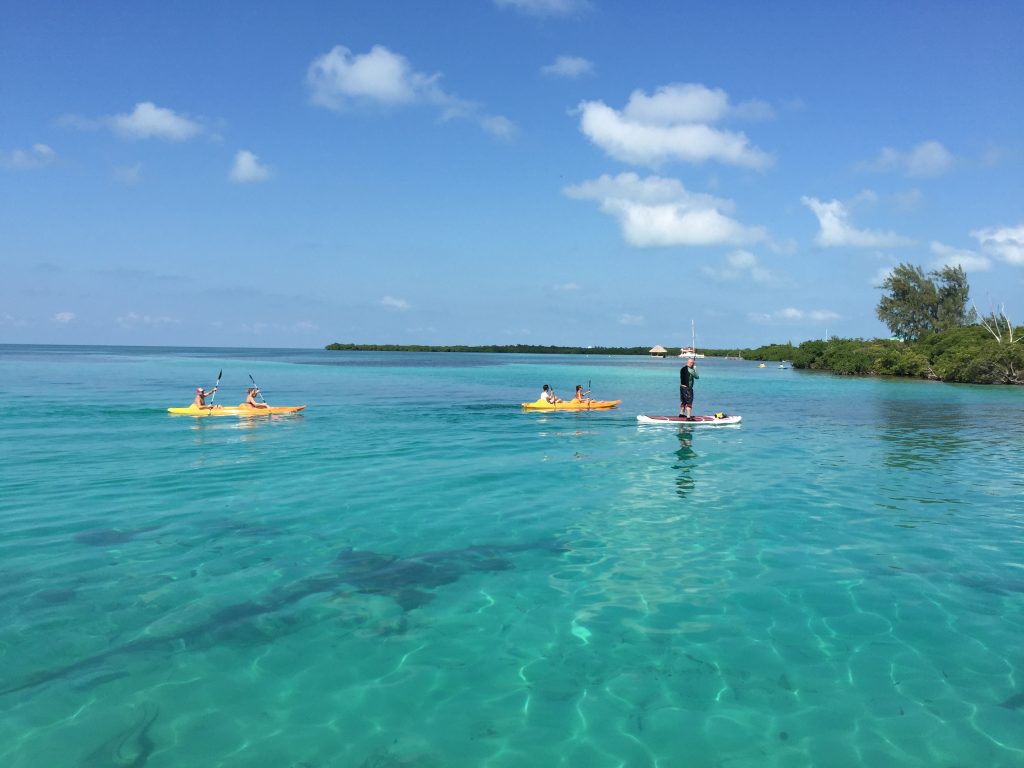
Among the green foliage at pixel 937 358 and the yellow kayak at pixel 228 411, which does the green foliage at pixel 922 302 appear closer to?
the green foliage at pixel 937 358

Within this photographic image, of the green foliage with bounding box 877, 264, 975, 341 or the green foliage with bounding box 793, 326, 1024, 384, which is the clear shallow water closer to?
the green foliage with bounding box 793, 326, 1024, 384

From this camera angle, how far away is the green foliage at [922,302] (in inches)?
4031

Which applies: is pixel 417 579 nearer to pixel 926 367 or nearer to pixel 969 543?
pixel 969 543

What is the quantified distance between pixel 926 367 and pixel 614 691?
3077 inches

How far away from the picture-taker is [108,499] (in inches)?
597

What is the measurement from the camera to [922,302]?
10338 cm

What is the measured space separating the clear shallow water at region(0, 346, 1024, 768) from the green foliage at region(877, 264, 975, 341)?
96782 mm

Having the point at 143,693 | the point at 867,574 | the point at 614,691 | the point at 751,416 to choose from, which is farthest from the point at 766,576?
the point at 751,416

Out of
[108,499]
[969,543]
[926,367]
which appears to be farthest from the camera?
[926,367]

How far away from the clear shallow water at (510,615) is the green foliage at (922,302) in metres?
96.8

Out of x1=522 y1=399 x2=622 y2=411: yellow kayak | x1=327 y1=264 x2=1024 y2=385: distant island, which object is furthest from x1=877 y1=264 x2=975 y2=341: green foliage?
x1=522 y1=399 x2=622 y2=411: yellow kayak

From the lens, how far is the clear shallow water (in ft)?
20.5

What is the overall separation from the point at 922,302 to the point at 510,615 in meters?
115

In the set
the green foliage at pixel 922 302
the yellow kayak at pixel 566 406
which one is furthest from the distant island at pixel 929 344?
the yellow kayak at pixel 566 406
